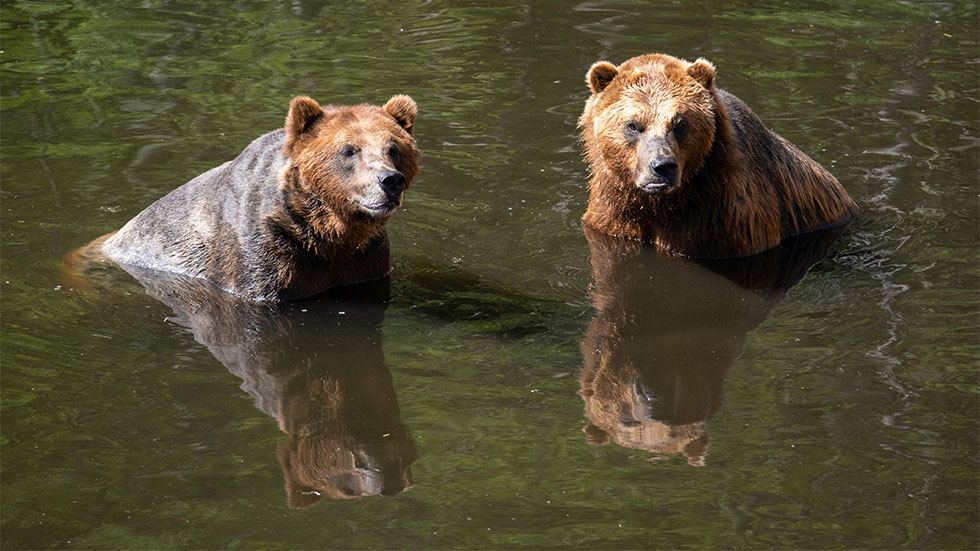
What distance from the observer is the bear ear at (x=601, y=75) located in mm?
9859

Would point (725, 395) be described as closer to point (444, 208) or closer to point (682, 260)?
point (682, 260)

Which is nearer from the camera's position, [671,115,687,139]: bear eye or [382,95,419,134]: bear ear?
[382,95,419,134]: bear ear

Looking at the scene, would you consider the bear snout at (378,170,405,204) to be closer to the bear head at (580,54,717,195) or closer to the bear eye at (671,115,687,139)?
the bear head at (580,54,717,195)

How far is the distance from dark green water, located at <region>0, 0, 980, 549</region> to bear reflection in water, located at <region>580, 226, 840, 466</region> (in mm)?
29

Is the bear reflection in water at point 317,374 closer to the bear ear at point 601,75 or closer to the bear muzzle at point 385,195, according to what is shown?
the bear muzzle at point 385,195

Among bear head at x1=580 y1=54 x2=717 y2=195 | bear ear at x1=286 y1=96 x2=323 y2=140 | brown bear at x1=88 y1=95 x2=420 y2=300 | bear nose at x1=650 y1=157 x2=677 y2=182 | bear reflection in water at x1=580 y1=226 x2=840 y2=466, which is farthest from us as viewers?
bear head at x1=580 y1=54 x2=717 y2=195

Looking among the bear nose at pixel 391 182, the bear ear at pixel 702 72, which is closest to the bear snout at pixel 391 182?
the bear nose at pixel 391 182

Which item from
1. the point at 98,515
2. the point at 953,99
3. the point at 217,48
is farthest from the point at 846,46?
the point at 98,515

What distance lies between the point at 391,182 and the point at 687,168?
2644 mm

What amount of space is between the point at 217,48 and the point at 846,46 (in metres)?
7.60

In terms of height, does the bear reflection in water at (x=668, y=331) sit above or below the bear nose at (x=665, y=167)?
below

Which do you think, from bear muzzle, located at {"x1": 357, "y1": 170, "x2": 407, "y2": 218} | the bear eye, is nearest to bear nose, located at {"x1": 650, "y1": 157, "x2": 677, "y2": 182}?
the bear eye

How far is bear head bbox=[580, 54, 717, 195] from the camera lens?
941 centimetres

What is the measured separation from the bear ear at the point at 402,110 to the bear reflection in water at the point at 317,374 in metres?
1.24
